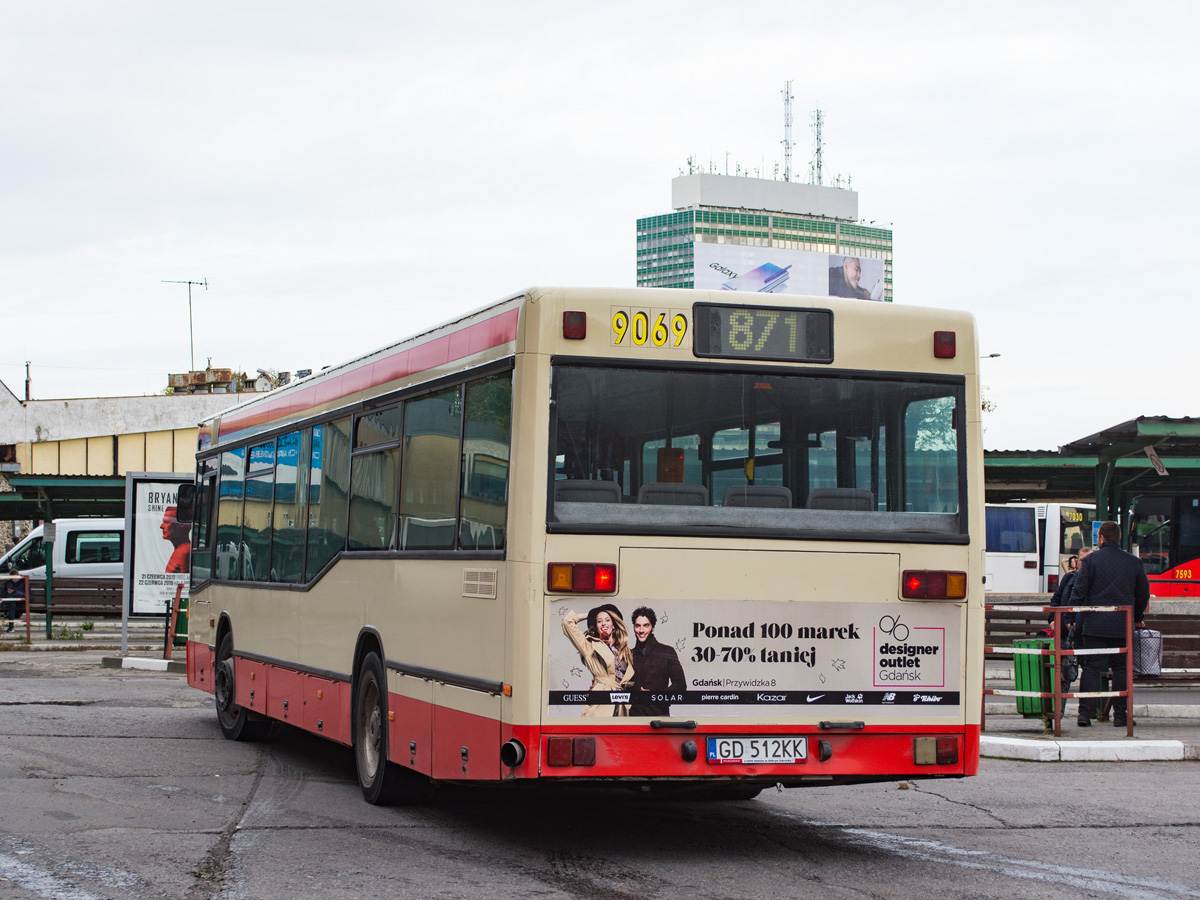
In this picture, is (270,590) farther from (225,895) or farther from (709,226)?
(709,226)

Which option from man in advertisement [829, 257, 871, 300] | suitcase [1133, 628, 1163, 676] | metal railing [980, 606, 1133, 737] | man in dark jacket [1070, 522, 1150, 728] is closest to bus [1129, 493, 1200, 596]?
suitcase [1133, 628, 1163, 676]

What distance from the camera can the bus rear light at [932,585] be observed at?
788 centimetres

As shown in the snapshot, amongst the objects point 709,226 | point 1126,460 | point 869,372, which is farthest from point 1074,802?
point 709,226

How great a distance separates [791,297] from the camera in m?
7.97

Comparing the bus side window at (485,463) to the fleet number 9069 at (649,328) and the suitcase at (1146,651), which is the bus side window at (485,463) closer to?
the fleet number 9069 at (649,328)

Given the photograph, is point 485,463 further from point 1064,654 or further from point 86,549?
point 86,549

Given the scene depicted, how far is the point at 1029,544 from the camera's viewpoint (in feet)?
148

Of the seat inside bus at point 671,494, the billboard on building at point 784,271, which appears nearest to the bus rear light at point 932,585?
the seat inside bus at point 671,494

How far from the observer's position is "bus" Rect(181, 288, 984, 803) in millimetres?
7488

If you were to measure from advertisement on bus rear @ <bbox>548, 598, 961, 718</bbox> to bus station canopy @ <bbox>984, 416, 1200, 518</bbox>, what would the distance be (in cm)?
1995

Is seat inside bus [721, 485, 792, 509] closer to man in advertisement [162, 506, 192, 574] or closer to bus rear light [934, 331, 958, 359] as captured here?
bus rear light [934, 331, 958, 359]

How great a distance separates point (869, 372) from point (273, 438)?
6.03 meters

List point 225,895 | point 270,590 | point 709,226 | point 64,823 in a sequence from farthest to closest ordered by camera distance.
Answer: point 709,226
point 270,590
point 64,823
point 225,895

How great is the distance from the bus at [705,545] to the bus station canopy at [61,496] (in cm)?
3172
